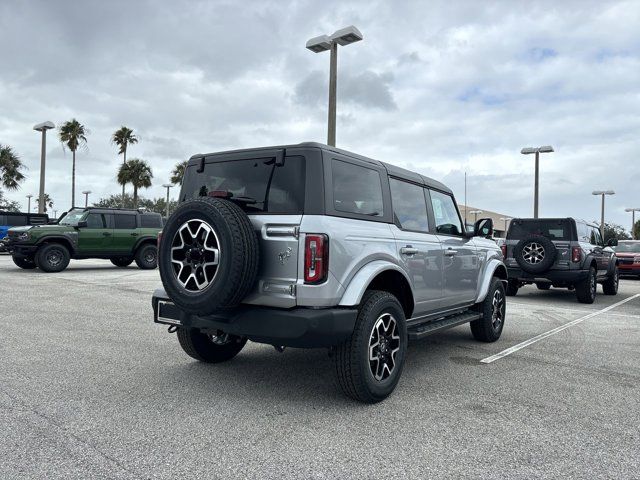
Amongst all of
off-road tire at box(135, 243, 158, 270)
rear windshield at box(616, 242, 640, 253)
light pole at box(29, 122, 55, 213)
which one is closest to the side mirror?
off-road tire at box(135, 243, 158, 270)

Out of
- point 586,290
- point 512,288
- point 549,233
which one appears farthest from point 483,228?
point 512,288

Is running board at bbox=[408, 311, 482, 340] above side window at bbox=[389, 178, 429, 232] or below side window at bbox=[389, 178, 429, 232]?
below

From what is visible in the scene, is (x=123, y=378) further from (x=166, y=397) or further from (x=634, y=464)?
(x=634, y=464)

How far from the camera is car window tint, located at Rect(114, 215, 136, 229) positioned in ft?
53.6

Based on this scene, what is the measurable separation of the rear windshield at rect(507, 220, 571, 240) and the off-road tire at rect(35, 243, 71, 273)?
12.2 meters

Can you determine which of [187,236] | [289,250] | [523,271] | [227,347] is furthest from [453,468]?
[523,271]

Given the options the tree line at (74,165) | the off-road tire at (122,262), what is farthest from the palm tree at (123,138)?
the off-road tire at (122,262)

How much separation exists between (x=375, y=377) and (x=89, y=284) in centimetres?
993

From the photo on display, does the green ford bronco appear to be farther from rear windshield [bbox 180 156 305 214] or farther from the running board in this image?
the running board

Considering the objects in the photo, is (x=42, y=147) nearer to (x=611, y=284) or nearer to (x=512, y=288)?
(x=512, y=288)

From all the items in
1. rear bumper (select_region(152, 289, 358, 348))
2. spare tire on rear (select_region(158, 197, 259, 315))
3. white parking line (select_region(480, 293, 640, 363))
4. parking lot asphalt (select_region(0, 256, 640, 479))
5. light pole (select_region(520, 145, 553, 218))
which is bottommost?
parking lot asphalt (select_region(0, 256, 640, 479))

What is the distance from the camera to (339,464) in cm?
299

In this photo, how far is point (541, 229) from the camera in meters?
11.4

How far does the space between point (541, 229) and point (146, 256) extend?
11.7 m
